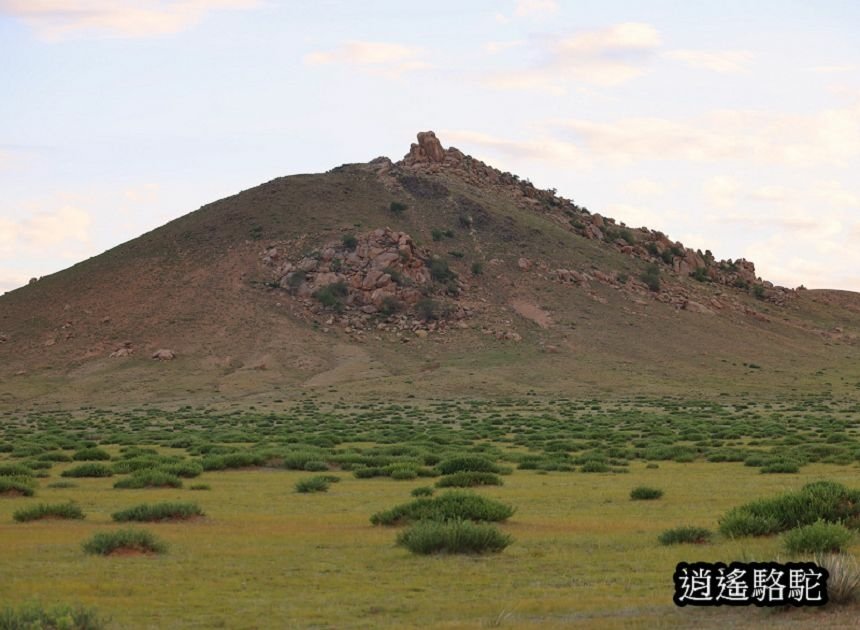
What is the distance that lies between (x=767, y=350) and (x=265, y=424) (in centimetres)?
5845

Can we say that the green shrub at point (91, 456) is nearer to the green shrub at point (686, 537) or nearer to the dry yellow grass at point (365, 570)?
the dry yellow grass at point (365, 570)

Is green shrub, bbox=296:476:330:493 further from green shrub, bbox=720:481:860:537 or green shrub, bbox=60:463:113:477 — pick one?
green shrub, bbox=720:481:860:537

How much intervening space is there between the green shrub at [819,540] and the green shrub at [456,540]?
3.81 meters

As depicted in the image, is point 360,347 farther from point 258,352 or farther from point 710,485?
point 710,485

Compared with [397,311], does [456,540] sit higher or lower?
lower

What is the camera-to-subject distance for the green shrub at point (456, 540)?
15.6 meters

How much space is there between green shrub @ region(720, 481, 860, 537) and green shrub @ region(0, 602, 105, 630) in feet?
29.5

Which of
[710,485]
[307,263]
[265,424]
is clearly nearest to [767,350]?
[307,263]

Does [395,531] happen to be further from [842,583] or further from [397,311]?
[397,311]

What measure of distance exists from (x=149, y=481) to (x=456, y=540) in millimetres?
12802

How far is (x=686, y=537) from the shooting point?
16.5 m

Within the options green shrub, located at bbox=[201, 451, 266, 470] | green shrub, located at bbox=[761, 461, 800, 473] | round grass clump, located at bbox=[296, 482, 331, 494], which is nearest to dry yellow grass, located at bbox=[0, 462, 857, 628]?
round grass clump, located at bbox=[296, 482, 331, 494]

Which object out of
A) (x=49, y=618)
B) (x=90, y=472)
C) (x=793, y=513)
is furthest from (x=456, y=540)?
→ (x=90, y=472)

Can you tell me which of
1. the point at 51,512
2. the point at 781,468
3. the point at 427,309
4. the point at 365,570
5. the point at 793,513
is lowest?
the point at 781,468
